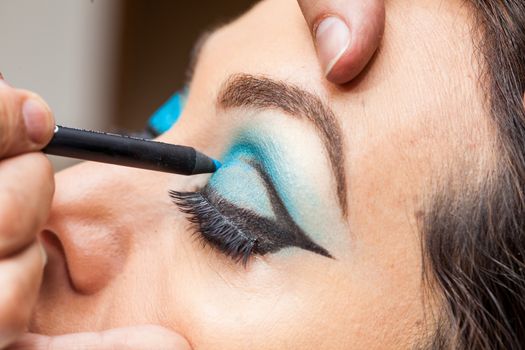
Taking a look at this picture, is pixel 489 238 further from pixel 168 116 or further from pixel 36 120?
pixel 168 116

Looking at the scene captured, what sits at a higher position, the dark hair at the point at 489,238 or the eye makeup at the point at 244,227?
the dark hair at the point at 489,238

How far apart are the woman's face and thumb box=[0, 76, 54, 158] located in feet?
0.54

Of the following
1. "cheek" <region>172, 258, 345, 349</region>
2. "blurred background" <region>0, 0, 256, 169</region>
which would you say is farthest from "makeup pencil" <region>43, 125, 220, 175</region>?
"blurred background" <region>0, 0, 256, 169</region>

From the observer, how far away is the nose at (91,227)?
625mm

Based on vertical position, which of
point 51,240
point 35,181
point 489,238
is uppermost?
point 489,238

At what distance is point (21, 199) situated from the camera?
466 mm

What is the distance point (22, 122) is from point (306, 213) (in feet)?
0.82

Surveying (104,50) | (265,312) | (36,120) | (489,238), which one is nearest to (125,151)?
(36,120)

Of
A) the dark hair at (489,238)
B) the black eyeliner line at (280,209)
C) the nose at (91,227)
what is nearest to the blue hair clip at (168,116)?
the nose at (91,227)

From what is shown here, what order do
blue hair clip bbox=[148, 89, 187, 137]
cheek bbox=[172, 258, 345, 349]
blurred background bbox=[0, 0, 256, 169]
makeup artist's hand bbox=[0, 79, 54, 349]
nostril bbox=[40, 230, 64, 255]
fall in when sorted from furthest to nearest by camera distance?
blurred background bbox=[0, 0, 256, 169]
blue hair clip bbox=[148, 89, 187, 137]
nostril bbox=[40, 230, 64, 255]
cheek bbox=[172, 258, 345, 349]
makeup artist's hand bbox=[0, 79, 54, 349]

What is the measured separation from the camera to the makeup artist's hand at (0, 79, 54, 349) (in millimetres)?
450

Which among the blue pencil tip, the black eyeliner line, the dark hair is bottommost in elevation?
the blue pencil tip

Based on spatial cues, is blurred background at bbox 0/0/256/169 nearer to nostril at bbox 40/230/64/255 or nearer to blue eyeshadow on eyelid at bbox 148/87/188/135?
blue eyeshadow on eyelid at bbox 148/87/188/135

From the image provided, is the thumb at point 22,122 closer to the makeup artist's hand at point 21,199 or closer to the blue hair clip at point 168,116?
the makeup artist's hand at point 21,199
